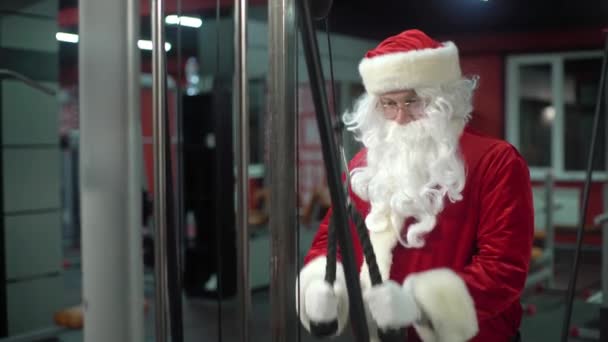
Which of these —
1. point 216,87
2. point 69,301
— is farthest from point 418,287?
point 69,301

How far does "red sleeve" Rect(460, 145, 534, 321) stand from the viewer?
1.17 m

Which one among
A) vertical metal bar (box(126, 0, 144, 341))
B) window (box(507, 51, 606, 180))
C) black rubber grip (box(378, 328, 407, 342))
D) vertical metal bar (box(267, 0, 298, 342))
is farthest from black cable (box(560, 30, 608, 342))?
vertical metal bar (box(126, 0, 144, 341))

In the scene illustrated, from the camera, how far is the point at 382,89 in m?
1.30

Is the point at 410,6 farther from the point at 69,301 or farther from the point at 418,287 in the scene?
the point at 69,301

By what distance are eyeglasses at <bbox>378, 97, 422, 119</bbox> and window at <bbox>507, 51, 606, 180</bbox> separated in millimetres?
161

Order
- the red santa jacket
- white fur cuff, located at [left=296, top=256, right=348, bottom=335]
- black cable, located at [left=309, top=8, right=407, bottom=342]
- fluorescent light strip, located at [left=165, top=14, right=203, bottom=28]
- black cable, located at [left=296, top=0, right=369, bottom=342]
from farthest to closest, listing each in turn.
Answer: fluorescent light strip, located at [left=165, top=14, right=203, bottom=28] → white fur cuff, located at [left=296, top=256, right=348, bottom=335] → black cable, located at [left=309, top=8, right=407, bottom=342] → the red santa jacket → black cable, located at [left=296, top=0, right=369, bottom=342]

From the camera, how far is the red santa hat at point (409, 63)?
1237mm

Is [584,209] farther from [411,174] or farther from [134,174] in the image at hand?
[134,174]

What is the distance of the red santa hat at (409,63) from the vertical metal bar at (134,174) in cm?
42

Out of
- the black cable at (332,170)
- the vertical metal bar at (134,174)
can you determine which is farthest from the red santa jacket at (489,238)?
the vertical metal bar at (134,174)

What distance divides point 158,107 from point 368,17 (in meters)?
0.46

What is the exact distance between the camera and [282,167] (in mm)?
1392

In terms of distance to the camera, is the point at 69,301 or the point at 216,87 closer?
the point at 216,87

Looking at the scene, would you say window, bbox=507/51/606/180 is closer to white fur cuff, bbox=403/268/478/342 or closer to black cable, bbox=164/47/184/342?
white fur cuff, bbox=403/268/478/342
